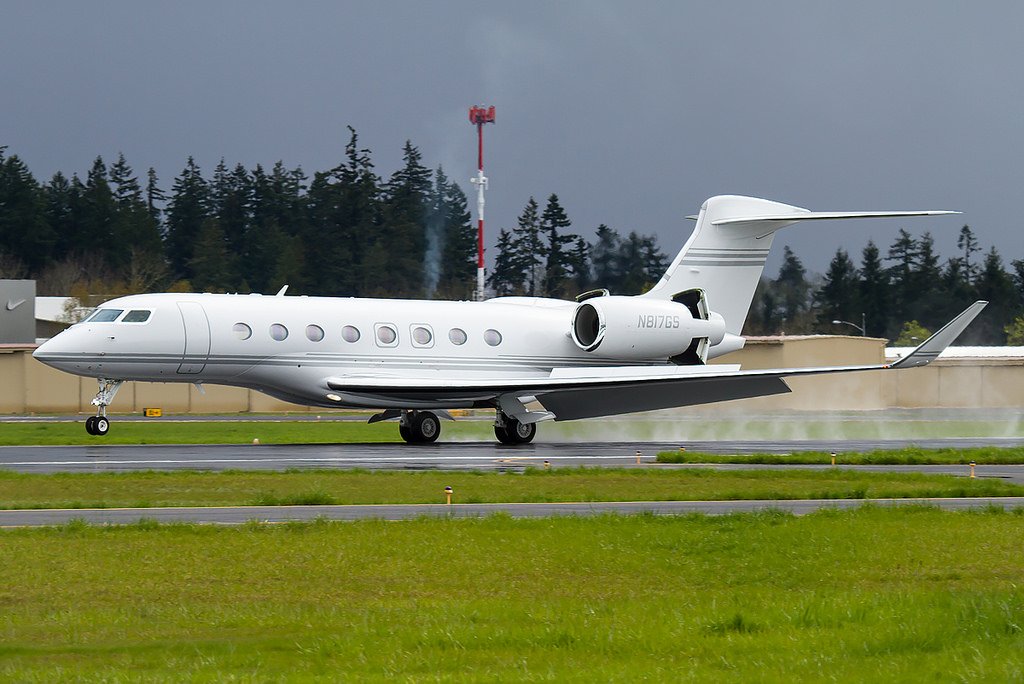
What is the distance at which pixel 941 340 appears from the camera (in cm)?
2852

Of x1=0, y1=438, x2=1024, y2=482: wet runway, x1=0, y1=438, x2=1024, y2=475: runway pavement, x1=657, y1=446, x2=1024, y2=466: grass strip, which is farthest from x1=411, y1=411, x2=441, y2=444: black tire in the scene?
x1=657, y1=446, x2=1024, y2=466: grass strip

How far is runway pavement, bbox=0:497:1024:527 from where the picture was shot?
15.9 meters

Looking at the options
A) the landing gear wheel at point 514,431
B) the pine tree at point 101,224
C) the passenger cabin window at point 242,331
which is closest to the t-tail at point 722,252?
the landing gear wheel at point 514,431

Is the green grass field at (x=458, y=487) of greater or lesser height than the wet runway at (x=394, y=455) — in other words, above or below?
above

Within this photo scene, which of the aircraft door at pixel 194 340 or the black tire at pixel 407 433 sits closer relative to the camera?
the aircraft door at pixel 194 340

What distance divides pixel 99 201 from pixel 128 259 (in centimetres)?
569

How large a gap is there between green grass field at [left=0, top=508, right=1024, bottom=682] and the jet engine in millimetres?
18250

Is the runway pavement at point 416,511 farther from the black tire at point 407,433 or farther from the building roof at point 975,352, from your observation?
the building roof at point 975,352

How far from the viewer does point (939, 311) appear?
82.1 meters

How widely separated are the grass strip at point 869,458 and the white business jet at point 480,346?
2.53 meters

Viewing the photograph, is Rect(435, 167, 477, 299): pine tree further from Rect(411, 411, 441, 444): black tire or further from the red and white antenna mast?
Rect(411, 411, 441, 444): black tire

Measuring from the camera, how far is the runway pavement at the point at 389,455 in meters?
24.0

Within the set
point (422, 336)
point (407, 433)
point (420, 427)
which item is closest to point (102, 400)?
point (407, 433)

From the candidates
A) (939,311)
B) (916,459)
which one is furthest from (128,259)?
(916,459)
